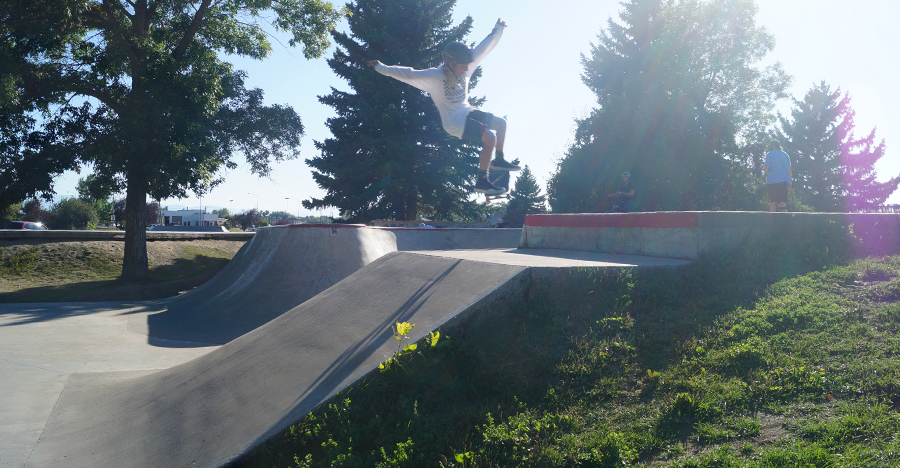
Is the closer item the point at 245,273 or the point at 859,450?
the point at 859,450

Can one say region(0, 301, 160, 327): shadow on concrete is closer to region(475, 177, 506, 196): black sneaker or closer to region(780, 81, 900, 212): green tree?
region(475, 177, 506, 196): black sneaker

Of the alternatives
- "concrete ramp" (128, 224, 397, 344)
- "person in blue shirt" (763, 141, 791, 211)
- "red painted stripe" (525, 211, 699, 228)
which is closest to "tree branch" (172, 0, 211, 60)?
"concrete ramp" (128, 224, 397, 344)

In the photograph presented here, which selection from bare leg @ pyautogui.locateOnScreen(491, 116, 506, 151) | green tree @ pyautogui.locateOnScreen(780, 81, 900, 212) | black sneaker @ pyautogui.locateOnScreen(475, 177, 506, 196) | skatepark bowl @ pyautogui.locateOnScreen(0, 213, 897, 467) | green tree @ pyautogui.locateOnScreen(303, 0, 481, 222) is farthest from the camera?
green tree @ pyautogui.locateOnScreen(780, 81, 900, 212)

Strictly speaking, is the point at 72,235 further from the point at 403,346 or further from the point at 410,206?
the point at 403,346

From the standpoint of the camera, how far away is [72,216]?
47.6 m

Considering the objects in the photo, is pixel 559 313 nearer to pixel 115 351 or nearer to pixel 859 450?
pixel 859 450

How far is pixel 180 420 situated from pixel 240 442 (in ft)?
3.85

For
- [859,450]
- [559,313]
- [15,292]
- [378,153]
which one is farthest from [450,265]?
[378,153]

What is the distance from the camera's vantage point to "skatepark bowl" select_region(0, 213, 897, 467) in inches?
171

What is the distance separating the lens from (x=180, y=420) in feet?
15.4

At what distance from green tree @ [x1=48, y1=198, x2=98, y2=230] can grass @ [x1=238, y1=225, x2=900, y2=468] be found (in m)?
53.9

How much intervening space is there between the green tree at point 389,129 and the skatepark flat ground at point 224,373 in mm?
19972

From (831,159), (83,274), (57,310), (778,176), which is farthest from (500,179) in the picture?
(831,159)

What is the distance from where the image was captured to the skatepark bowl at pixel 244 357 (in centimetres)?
435
